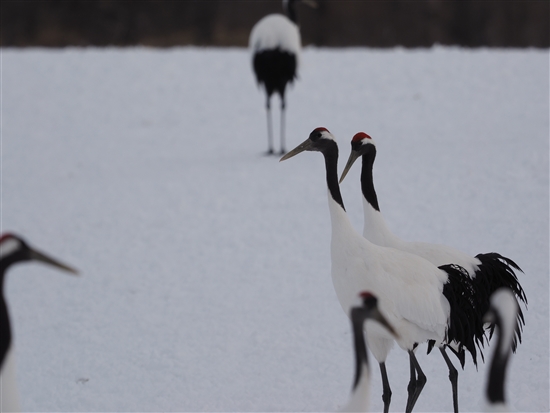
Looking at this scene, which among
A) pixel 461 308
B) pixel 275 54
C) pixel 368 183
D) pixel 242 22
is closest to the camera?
pixel 461 308

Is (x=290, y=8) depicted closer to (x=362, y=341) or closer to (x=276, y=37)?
(x=276, y=37)

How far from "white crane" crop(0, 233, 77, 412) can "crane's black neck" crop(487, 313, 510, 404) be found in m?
1.21

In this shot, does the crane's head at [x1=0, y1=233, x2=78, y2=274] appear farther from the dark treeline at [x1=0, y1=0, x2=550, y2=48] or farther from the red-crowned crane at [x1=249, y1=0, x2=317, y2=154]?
the dark treeline at [x1=0, y1=0, x2=550, y2=48]

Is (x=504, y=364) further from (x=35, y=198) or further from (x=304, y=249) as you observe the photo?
(x=35, y=198)

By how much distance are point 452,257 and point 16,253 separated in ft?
6.50

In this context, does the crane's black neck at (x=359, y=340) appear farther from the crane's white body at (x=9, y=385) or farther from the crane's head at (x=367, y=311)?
the crane's white body at (x=9, y=385)

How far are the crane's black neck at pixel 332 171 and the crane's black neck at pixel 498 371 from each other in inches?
47.8

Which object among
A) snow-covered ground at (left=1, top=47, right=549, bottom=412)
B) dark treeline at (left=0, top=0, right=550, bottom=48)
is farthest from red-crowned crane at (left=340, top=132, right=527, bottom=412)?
dark treeline at (left=0, top=0, right=550, bottom=48)

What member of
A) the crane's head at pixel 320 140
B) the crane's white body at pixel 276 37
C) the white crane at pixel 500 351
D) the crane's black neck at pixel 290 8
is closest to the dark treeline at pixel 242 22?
the crane's black neck at pixel 290 8

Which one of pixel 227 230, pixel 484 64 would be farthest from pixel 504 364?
pixel 484 64

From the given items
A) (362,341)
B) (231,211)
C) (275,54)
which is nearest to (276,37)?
(275,54)

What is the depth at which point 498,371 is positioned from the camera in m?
2.21

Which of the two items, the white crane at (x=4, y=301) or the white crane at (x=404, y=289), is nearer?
the white crane at (x=4, y=301)

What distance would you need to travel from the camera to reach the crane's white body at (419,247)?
3418 mm
